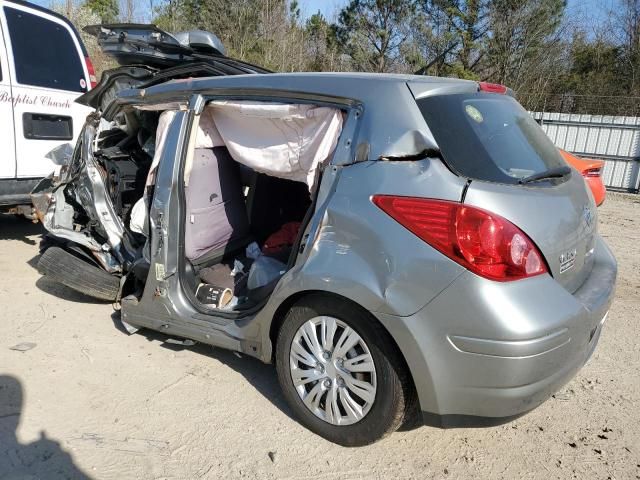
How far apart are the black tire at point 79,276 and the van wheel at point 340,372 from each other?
188 cm

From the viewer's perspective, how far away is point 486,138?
2.51 metres

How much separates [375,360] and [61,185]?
3.28m

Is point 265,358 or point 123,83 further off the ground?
point 123,83

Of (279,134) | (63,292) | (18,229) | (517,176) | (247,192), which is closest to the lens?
(517,176)

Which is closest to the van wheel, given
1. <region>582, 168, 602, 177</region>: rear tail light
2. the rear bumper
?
the rear bumper

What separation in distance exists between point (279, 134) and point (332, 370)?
4.46ft

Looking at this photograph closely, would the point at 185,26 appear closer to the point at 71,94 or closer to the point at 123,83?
the point at 71,94

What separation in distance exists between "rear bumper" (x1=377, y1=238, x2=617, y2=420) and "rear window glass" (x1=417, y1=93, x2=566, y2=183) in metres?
0.53

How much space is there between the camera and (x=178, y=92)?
129 inches

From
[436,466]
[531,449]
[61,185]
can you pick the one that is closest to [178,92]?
[61,185]

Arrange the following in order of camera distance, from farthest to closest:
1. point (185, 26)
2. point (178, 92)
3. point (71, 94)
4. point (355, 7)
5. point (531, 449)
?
point (355, 7)
point (185, 26)
point (71, 94)
point (178, 92)
point (531, 449)

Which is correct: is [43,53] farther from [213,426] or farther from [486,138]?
[486,138]

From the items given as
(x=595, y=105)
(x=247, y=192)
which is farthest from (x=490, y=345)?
(x=595, y=105)

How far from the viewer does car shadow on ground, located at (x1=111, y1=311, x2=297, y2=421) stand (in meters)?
3.09
